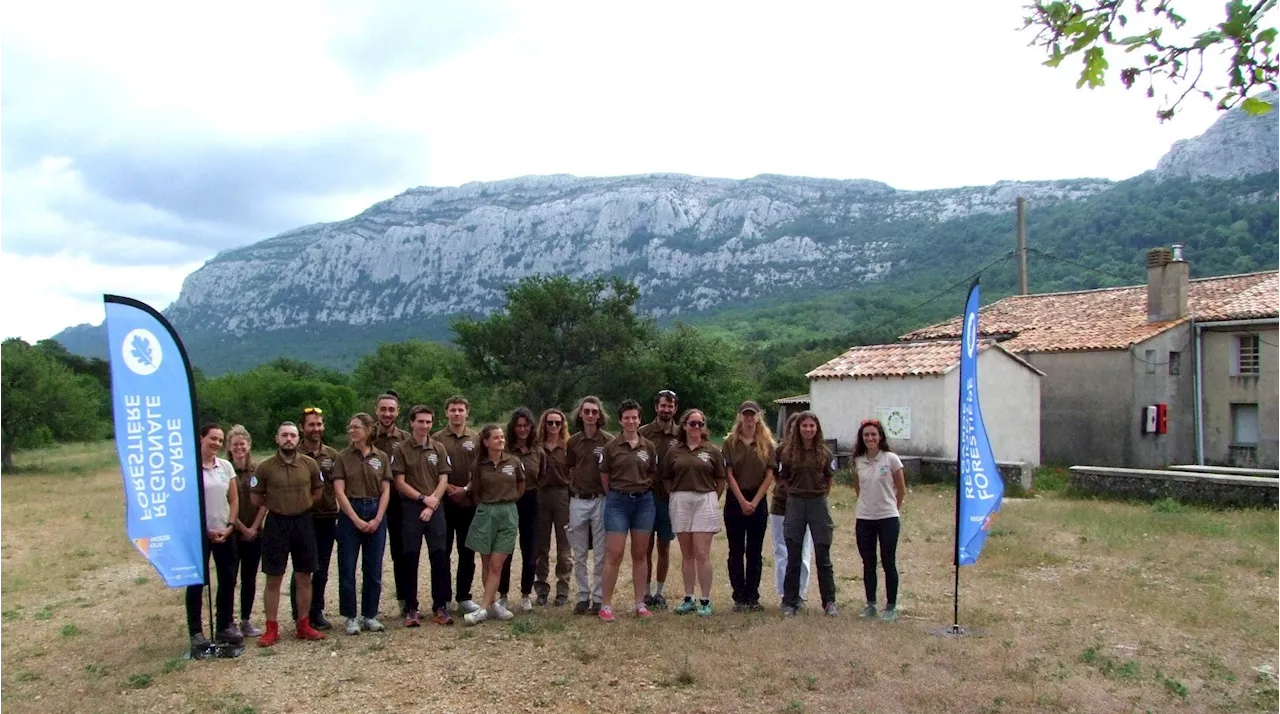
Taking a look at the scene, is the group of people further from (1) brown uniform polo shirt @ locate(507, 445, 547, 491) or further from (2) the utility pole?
(2) the utility pole

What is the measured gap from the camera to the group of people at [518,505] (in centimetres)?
669

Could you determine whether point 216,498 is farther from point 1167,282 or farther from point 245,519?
point 1167,282

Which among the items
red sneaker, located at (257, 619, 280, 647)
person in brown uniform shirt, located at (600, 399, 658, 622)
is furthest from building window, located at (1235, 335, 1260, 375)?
red sneaker, located at (257, 619, 280, 647)

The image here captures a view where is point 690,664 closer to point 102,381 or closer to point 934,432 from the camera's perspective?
point 934,432

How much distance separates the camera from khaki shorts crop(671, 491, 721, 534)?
7.27 meters

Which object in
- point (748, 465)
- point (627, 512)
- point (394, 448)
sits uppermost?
point (394, 448)

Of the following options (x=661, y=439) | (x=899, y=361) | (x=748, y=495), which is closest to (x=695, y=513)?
(x=748, y=495)

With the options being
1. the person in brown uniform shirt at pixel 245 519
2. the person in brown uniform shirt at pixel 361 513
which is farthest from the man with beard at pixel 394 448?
the person in brown uniform shirt at pixel 245 519

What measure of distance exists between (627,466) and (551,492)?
0.93 m

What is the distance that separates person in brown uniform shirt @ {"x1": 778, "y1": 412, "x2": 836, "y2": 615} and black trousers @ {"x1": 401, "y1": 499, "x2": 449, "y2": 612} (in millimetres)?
2751

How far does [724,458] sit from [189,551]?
158 inches

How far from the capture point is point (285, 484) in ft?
21.7

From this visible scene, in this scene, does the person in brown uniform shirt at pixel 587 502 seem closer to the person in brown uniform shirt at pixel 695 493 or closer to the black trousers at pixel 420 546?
the person in brown uniform shirt at pixel 695 493

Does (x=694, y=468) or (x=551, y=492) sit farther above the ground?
(x=694, y=468)
